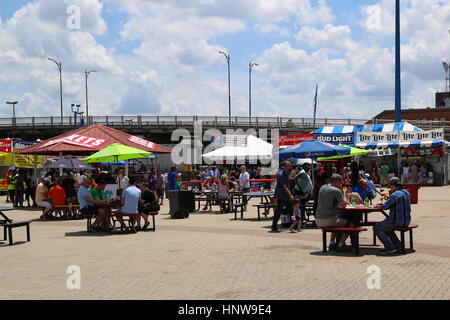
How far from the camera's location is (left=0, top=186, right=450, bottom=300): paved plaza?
7551mm

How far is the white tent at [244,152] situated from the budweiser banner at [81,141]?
484 cm

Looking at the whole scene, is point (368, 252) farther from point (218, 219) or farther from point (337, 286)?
point (218, 219)

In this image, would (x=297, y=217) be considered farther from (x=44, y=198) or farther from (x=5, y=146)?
(x=5, y=146)

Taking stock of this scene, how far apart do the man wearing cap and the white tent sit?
16397mm

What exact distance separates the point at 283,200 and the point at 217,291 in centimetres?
691

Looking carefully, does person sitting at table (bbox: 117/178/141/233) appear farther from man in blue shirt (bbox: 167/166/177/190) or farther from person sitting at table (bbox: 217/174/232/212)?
man in blue shirt (bbox: 167/166/177/190)

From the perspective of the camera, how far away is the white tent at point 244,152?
27156mm

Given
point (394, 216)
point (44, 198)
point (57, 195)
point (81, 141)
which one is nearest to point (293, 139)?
point (81, 141)

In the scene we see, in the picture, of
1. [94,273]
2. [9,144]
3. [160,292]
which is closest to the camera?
[160,292]

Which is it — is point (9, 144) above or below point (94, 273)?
above

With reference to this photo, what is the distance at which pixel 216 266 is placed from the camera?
9508mm

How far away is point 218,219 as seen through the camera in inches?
723

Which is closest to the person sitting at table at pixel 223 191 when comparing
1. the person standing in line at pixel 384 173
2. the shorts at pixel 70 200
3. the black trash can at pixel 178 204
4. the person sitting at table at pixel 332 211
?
the black trash can at pixel 178 204
